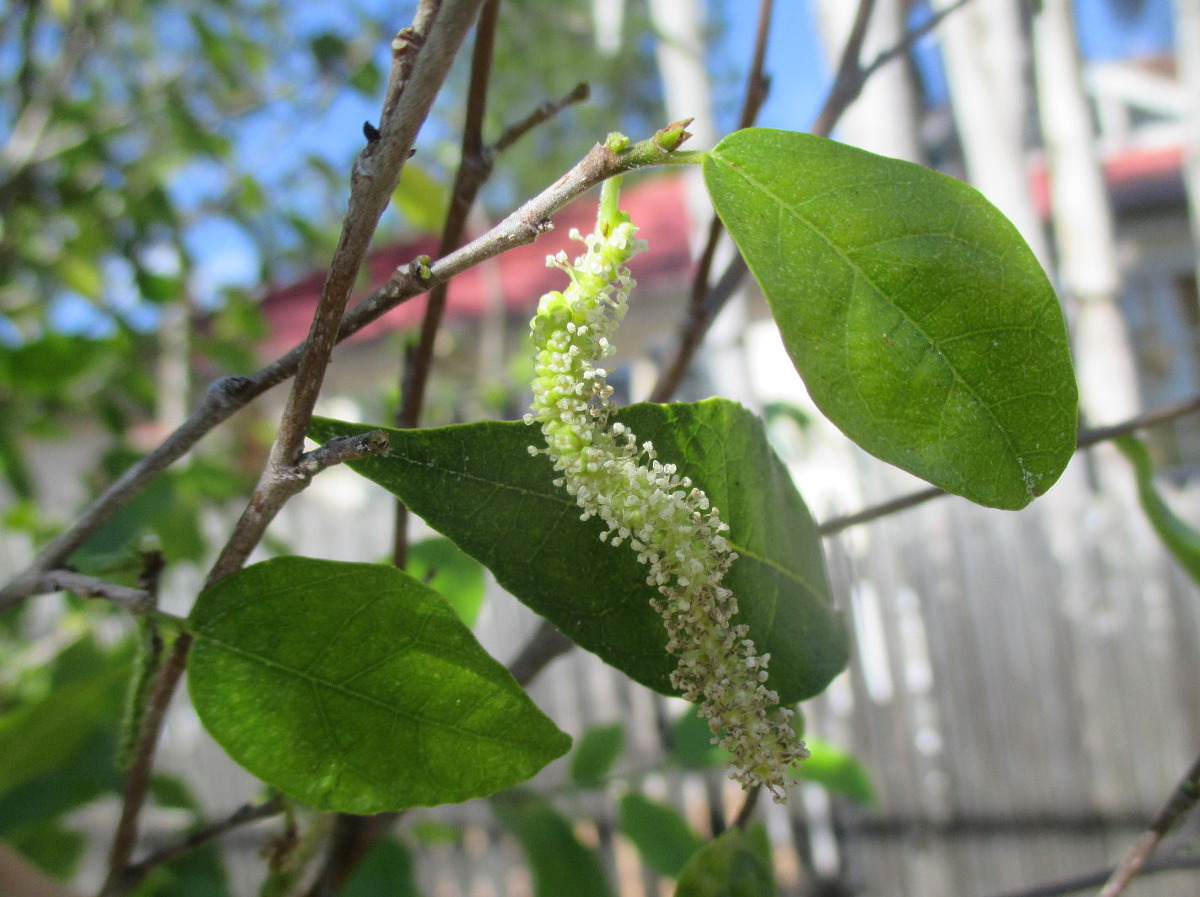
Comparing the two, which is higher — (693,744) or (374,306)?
(374,306)

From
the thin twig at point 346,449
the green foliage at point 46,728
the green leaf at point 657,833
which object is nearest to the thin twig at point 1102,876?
the green leaf at point 657,833

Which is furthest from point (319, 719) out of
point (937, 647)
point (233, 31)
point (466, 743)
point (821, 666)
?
point (937, 647)

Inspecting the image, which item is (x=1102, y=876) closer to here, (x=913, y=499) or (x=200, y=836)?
(x=913, y=499)

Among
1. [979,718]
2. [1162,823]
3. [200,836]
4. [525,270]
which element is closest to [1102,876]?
[1162,823]

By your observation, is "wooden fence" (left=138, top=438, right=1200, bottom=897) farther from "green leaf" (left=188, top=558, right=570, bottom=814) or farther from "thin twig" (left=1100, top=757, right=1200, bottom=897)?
"green leaf" (left=188, top=558, right=570, bottom=814)

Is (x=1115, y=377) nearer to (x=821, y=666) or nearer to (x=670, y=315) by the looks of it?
(x=670, y=315)

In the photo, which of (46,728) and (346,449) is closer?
(346,449)
